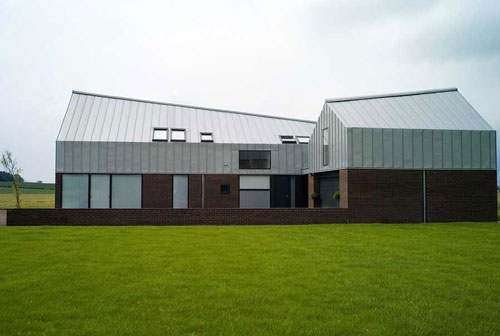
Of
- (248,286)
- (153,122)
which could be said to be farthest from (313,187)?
(248,286)

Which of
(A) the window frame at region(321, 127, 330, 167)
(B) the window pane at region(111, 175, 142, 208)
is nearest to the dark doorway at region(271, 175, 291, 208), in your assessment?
(A) the window frame at region(321, 127, 330, 167)

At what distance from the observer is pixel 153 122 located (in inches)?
1144

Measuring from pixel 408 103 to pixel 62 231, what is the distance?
1746cm

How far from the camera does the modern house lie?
21.1 metres

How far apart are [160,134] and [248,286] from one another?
819 inches

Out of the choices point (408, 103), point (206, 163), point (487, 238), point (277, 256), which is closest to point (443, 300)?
point (277, 256)

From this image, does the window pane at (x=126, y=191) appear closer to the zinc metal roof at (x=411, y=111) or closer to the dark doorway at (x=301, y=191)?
the dark doorway at (x=301, y=191)

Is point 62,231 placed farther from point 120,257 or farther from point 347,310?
point 347,310

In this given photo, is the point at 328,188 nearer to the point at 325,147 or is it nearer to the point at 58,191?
the point at 325,147

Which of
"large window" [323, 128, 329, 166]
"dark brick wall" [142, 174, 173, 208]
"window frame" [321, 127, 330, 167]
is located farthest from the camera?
"dark brick wall" [142, 174, 173, 208]

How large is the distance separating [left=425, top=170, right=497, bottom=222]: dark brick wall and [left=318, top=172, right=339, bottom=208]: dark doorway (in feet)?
14.2

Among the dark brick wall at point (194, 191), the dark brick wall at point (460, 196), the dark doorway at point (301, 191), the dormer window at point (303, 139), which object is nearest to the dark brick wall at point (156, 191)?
the dark brick wall at point (194, 191)

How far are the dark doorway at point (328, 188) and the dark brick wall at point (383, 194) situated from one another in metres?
1.89

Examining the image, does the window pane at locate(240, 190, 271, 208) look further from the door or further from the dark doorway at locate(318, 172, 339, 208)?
the dark doorway at locate(318, 172, 339, 208)
